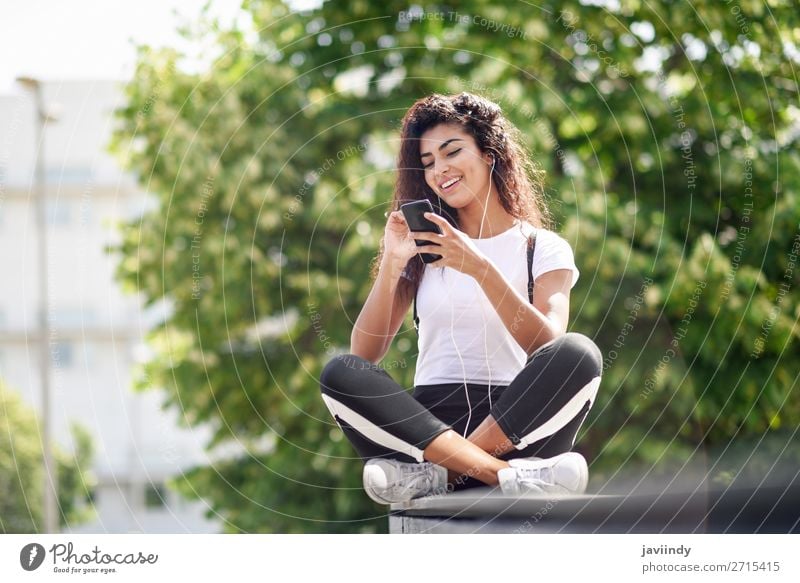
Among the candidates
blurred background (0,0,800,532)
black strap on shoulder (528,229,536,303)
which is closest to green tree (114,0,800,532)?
blurred background (0,0,800,532)

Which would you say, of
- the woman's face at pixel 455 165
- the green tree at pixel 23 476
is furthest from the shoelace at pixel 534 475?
the green tree at pixel 23 476

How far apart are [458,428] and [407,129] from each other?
0.77 m

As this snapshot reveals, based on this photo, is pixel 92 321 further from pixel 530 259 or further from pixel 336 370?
pixel 530 259

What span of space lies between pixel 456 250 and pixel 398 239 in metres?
0.20

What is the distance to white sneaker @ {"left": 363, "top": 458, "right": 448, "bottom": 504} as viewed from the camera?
2.53 metres

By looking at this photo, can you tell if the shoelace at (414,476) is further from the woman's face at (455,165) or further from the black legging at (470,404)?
the woman's face at (455,165)

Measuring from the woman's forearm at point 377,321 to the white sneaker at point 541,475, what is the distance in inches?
17.2

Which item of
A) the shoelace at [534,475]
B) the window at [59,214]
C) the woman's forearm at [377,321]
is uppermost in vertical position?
the window at [59,214]

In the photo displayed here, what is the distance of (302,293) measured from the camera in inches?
239

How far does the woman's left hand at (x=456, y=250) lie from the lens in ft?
7.76

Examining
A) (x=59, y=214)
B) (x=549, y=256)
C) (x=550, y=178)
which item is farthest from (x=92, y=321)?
(x=549, y=256)

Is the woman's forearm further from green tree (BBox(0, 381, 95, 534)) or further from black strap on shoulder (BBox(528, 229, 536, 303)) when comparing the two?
green tree (BBox(0, 381, 95, 534))

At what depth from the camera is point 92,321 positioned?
1881 cm

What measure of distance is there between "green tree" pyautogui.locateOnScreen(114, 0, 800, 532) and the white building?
100 centimetres
